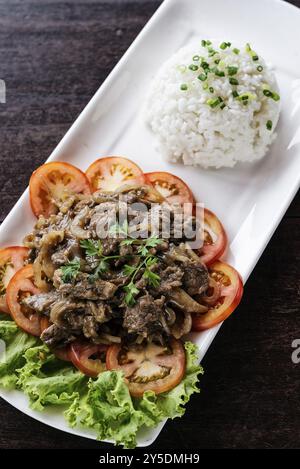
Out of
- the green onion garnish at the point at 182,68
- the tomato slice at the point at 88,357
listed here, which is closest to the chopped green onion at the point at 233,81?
the green onion garnish at the point at 182,68

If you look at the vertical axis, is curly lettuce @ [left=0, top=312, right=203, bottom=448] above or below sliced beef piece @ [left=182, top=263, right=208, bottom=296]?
below

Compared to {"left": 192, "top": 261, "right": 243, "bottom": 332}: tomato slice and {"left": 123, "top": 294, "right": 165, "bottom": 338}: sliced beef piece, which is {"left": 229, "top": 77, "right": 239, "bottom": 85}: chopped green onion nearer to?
{"left": 192, "top": 261, "right": 243, "bottom": 332}: tomato slice

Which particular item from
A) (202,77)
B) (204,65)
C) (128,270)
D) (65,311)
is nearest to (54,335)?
(65,311)

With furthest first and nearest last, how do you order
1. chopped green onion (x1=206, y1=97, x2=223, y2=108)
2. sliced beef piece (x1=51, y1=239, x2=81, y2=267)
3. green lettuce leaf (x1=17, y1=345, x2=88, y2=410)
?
1. chopped green onion (x1=206, y1=97, x2=223, y2=108)
2. sliced beef piece (x1=51, y1=239, x2=81, y2=267)
3. green lettuce leaf (x1=17, y1=345, x2=88, y2=410)

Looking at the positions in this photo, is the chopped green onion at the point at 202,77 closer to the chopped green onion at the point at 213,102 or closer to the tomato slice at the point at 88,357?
the chopped green onion at the point at 213,102

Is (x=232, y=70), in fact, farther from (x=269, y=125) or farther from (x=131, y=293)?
(x=131, y=293)

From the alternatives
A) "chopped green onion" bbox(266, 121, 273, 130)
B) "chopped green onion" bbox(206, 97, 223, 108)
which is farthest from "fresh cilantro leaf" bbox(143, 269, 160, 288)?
"chopped green onion" bbox(266, 121, 273, 130)

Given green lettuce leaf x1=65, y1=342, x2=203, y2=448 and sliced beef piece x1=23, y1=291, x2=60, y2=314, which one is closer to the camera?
green lettuce leaf x1=65, y1=342, x2=203, y2=448
